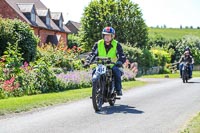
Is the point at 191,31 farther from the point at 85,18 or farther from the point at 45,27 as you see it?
the point at 45,27

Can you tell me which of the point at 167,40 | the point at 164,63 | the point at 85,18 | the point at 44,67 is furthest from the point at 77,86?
the point at 167,40

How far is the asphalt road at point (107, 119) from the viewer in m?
8.95

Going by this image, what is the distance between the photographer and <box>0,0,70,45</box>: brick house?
176ft

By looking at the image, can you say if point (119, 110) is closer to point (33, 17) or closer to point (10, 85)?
point (10, 85)

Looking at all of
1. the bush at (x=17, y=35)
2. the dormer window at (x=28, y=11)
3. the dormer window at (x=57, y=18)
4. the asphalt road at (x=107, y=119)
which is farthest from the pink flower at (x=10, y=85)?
the dormer window at (x=57, y=18)

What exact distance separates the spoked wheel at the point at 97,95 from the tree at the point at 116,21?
188 ft

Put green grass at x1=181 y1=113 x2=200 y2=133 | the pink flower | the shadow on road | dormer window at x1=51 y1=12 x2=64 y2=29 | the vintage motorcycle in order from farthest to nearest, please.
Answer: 1. dormer window at x1=51 y1=12 x2=64 y2=29
2. the pink flower
3. the shadow on road
4. the vintage motorcycle
5. green grass at x1=181 y1=113 x2=200 y2=133

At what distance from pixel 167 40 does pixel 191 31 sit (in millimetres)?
53732

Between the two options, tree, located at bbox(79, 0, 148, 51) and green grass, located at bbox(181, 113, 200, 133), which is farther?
tree, located at bbox(79, 0, 148, 51)

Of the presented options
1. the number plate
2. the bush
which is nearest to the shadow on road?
the number plate

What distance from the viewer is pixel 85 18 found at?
7088 cm

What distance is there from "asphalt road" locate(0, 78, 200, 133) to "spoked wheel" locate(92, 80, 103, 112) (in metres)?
0.21

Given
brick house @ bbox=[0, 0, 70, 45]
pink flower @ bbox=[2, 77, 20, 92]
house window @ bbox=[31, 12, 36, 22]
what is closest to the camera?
pink flower @ bbox=[2, 77, 20, 92]

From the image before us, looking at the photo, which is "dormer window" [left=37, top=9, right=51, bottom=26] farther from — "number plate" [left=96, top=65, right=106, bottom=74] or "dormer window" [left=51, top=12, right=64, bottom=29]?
"number plate" [left=96, top=65, right=106, bottom=74]
